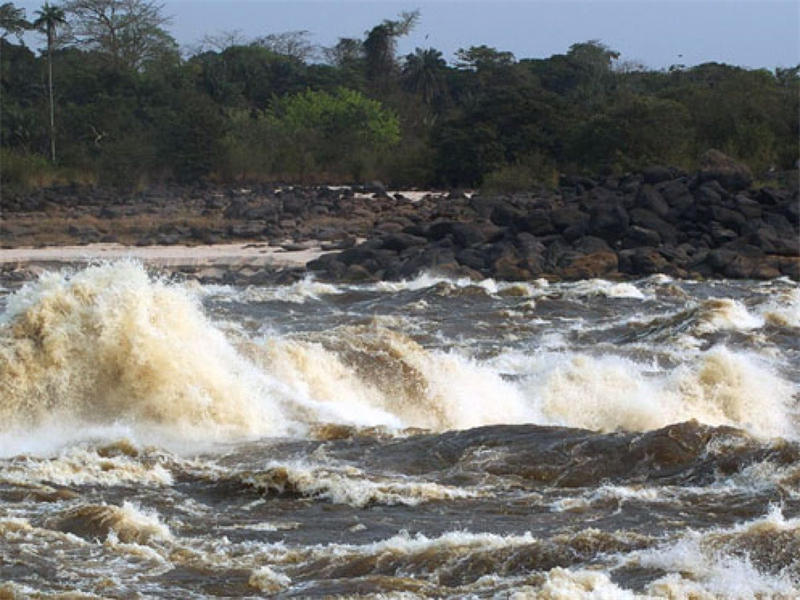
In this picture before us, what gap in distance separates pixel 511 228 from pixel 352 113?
83.6ft

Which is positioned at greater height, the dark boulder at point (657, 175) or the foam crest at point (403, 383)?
the dark boulder at point (657, 175)

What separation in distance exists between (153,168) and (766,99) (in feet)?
67.7

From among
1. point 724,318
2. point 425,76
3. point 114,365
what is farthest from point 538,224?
point 425,76

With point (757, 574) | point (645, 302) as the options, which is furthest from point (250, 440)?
point (645, 302)

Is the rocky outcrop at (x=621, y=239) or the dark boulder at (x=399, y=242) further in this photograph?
the dark boulder at (x=399, y=242)

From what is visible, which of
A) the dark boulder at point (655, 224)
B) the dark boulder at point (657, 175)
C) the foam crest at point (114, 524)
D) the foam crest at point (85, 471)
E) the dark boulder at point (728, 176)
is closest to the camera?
the foam crest at point (114, 524)

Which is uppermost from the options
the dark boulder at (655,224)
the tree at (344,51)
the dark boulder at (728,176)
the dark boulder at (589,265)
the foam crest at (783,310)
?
the tree at (344,51)

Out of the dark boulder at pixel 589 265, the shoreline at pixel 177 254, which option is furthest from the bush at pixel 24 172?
the dark boulder at pixel 589 265

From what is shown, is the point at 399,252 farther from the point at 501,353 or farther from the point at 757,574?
the point at 757,574

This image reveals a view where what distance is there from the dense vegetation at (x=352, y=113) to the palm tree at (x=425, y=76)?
0.08 metres

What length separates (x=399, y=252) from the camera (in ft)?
87.5

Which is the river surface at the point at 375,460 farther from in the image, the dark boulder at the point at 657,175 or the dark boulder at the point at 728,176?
the dark boulder at the point at 657,175

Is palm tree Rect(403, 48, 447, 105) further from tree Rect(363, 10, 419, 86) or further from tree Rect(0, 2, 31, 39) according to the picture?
tree Rect(0, 2, 31, 39)

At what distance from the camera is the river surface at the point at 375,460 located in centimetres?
754
